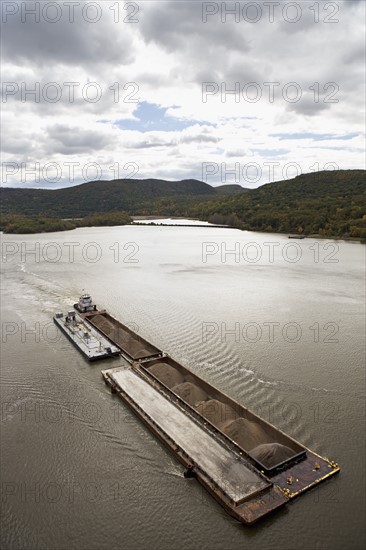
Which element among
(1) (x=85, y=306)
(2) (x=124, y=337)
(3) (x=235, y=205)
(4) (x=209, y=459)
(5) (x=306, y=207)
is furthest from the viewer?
(3) (x=235, y=205)

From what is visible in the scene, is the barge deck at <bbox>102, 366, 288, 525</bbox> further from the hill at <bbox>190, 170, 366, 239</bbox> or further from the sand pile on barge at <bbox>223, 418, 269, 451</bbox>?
the hill at <bbox>190, 170, 366, 239</bbox>

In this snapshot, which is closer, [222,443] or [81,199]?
[222,443]

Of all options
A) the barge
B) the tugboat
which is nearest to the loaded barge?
the barge

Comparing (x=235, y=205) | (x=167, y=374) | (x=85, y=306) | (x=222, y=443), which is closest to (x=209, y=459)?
(x=222, y=443)

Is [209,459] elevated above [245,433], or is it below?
below

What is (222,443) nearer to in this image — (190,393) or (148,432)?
(148,432)

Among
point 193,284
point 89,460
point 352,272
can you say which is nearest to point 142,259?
point 193,284

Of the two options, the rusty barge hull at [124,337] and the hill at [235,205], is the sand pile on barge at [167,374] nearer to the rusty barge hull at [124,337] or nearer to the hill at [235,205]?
the rusty barge hull at [124,337]

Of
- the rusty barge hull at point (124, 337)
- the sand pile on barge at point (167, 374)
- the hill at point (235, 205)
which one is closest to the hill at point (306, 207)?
the hill at point (235, 205)
